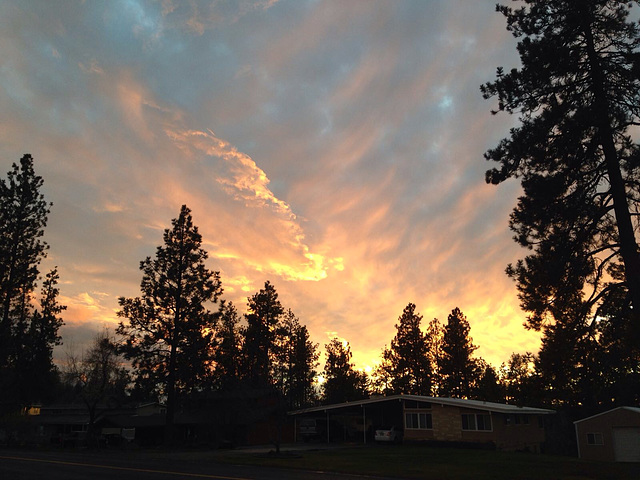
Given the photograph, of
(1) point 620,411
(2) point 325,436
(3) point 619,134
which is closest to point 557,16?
(3) point 619,134

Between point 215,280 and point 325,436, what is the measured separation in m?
21.4

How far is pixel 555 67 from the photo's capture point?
17.2 meters

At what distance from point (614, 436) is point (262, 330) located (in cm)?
4339

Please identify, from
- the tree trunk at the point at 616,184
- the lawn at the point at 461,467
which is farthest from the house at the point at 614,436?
the tree trunk at the point at 616,184

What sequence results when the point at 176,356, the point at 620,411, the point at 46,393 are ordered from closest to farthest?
the point at 620,411 → the point at 176,356 → the point at 46,393

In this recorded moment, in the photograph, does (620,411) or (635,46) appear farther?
(620,411)

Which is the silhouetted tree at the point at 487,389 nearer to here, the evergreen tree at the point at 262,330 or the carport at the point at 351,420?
the carport at the point at 351,420

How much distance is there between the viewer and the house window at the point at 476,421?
40875 mm

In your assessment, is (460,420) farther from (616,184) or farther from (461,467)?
(616,184)

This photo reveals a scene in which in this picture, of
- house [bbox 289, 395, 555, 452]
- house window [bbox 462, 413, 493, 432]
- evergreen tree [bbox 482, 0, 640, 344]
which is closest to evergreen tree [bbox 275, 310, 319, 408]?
house [bbox 289, 395, 555, 452]

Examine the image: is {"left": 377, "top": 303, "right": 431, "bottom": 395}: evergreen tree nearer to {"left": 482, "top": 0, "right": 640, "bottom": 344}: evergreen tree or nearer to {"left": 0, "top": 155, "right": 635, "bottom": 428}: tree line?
{"left": 0, "top": 155, "right": 635, "bottom": 428}: tree line

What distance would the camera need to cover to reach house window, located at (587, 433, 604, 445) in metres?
33.8

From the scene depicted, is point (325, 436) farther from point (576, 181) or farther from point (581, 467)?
point (576, 181)

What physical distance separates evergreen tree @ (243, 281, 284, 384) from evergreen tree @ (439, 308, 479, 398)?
22799 millimetres
